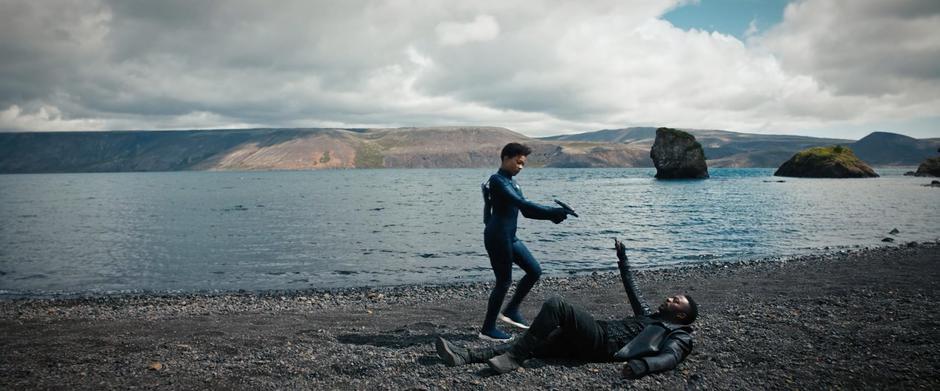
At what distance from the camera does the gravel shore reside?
738 cm

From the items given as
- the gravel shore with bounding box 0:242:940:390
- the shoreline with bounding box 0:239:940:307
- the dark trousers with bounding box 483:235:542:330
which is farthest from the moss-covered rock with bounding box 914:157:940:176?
the dark trousers with bounding box 483:235:542:330

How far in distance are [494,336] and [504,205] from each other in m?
2.52

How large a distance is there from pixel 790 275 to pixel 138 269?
86.1 ft

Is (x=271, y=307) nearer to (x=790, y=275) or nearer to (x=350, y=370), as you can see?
(x=350, y=370)

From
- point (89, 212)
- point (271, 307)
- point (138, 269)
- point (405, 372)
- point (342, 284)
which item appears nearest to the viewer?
point (405, 372)

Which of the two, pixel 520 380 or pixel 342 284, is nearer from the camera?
pixel 520 380

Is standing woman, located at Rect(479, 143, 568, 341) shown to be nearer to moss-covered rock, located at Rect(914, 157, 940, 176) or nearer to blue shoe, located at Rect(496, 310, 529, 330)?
blue shoe, located at Rect(496, 310, 529, 330)

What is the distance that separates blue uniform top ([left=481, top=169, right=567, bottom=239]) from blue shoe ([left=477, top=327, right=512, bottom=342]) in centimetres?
190

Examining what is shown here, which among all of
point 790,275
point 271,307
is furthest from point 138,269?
point 790,275

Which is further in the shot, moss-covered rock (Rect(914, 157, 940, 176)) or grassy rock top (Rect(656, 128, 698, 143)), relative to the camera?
moss-covered rock (Rect(914, 157, 940, 176))

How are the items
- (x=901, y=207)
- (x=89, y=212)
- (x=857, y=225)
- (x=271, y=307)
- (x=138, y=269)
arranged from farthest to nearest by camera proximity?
(x=89, y=212)
(x=901, y=207)
(x=857, y=225)
(x=138, y=269)
(x=271, y=307)

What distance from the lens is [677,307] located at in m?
7.27

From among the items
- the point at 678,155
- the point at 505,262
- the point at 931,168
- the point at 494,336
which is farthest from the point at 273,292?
the point at 931,168

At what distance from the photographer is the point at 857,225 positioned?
36000 mm
